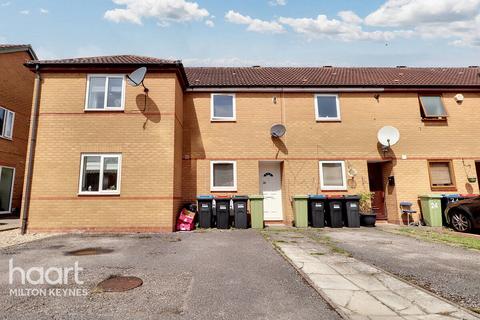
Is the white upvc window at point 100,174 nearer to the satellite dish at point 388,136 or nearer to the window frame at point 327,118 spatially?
the window frame at point 327,118

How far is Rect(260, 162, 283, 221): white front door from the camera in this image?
1158cm

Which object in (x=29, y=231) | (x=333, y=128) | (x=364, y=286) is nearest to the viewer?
(x=364, y=286)

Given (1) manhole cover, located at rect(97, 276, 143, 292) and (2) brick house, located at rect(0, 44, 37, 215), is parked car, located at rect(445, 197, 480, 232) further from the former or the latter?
(2) brick house, located at rect(0, 44, 37, 215)

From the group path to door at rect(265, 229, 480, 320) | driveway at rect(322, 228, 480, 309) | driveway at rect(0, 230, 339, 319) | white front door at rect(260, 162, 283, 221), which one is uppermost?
white front door at rect(260, 162, 283, 221)

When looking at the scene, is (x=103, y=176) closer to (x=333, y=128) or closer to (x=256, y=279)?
(x=256, y=279)

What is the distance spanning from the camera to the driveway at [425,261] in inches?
152

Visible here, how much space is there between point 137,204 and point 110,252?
3.08 meters

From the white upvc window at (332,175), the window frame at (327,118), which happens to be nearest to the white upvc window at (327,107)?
the window frame at (327,118)

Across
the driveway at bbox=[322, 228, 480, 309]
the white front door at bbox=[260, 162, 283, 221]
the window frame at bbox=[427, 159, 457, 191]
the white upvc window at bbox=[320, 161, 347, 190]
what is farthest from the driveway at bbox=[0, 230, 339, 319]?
the window frame at bbox=[427, 159, 457, 191]

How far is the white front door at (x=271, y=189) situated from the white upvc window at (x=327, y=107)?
9.90 feet

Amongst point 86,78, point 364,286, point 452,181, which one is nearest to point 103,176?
point 86,78

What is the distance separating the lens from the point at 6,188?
13953 millimetres

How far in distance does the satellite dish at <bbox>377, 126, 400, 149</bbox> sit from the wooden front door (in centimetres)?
134

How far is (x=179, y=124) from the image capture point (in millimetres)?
10828
